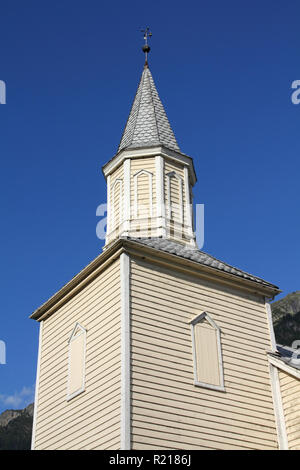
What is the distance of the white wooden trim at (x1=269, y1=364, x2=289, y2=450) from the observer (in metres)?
14.3

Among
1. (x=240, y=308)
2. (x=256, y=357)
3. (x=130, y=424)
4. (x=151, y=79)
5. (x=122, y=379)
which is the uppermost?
(x=151, y=79)

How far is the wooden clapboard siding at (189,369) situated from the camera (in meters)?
12.6

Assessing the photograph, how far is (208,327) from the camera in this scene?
49.0 ft

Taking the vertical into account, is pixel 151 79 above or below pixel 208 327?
above

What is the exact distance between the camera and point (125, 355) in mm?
12711

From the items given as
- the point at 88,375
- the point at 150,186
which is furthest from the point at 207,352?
the point at 150,186

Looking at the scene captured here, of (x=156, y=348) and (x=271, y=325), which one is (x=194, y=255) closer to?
(x=271, y=325)

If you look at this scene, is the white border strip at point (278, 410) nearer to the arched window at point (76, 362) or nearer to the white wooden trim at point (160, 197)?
the white wooden trim at point (160, 197)

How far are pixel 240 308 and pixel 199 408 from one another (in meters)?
3.56

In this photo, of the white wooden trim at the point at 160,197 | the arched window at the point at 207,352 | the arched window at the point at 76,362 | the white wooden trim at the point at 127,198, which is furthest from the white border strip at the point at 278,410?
the white wooden trim at the point at 127,198

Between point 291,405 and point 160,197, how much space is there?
720cm

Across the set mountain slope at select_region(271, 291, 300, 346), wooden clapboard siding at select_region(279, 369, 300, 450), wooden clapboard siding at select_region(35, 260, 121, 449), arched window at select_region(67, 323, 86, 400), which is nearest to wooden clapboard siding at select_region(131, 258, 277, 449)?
wooden clapboard siding at select_region(279, 369, 300, 450)
